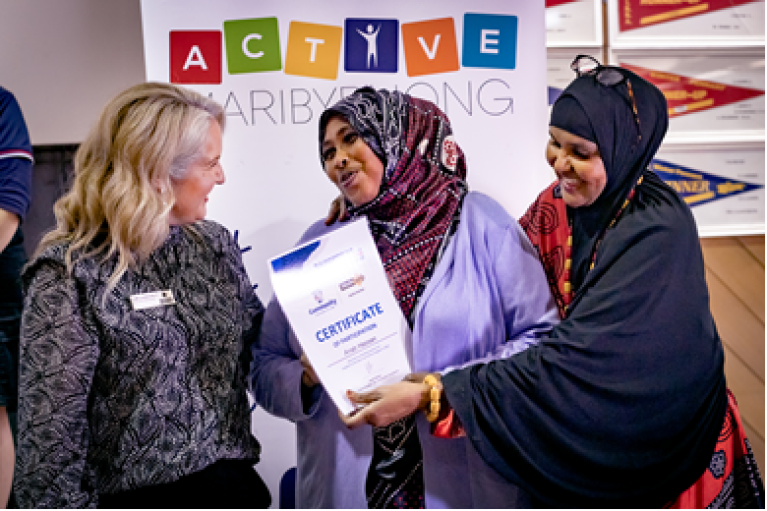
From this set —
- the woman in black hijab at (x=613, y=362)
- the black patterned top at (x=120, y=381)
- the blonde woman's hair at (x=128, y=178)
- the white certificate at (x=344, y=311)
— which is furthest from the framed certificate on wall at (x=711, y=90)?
the black patterned top at (x=120, y=381)

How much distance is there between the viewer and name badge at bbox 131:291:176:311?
1.42 m

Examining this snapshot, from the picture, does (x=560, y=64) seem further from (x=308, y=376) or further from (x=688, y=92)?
(x=308, y=376)

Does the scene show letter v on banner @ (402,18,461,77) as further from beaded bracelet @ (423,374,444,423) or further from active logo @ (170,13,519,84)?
beaded bracelet @ (423,374,444,423)

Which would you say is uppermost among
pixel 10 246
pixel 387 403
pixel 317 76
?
pixel 317 76

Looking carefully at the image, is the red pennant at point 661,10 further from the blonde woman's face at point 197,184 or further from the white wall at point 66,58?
the white wall at point 66,58

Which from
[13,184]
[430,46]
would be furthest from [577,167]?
[13,184]

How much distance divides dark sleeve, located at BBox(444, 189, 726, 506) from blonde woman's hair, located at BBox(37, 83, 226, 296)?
0.81m

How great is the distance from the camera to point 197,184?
1.55 m

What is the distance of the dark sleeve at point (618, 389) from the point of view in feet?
4.62

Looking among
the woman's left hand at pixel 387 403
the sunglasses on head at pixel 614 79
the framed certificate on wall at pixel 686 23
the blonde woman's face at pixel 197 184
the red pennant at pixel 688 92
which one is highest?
the framed certificate on wall at pixel 686 23

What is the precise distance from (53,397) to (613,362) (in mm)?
1252

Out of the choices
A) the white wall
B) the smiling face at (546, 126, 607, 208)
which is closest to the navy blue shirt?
the white wall

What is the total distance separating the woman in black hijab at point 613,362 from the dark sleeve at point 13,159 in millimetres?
1104

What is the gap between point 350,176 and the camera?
1.61m
